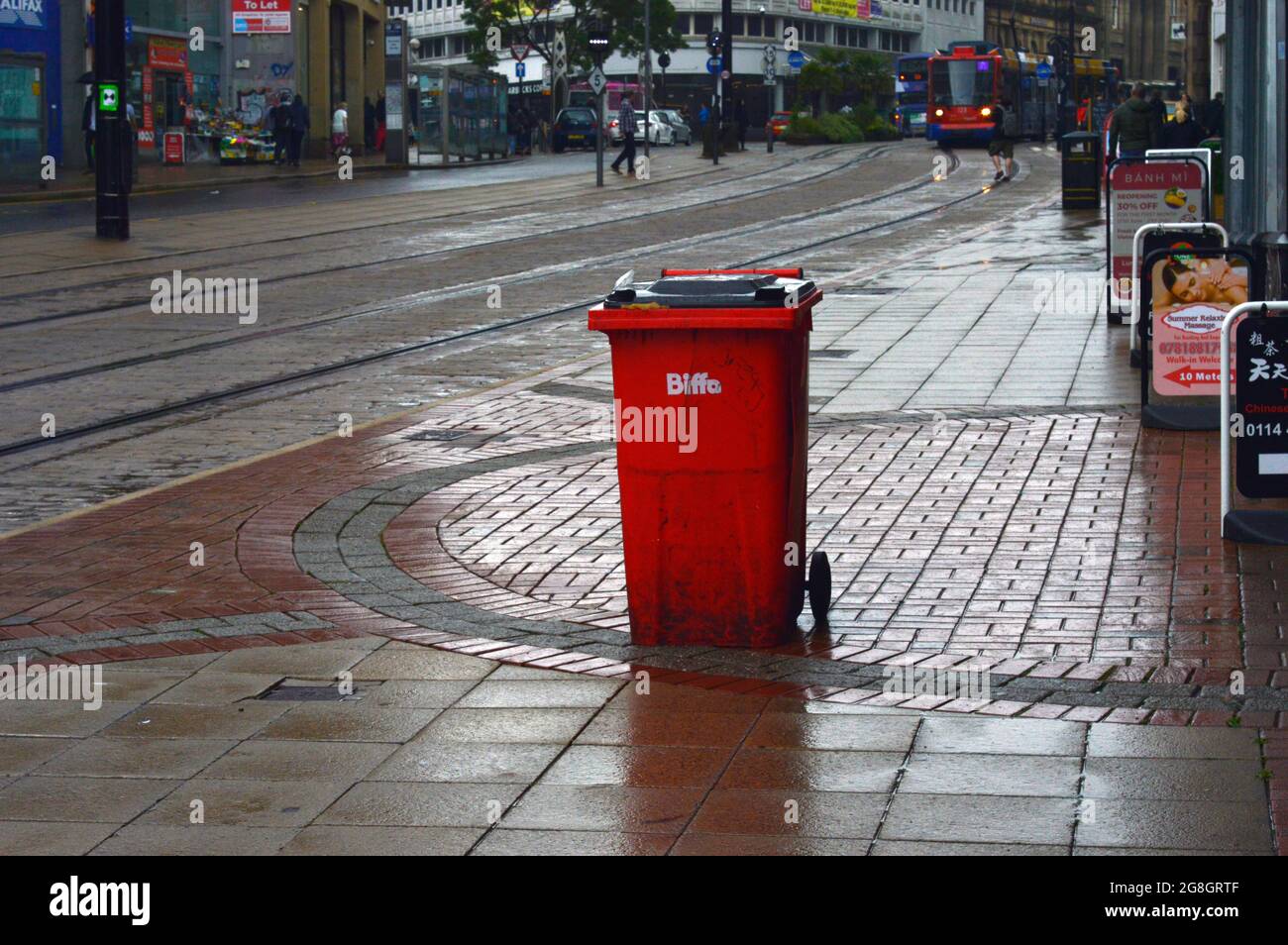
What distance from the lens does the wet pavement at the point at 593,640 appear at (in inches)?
196

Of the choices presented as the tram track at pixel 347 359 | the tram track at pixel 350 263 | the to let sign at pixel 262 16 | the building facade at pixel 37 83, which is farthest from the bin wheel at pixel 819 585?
the to let sign at pixel 262 16

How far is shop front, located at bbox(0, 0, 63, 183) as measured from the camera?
35.9 m

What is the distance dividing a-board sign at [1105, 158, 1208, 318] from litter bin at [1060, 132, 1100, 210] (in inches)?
538

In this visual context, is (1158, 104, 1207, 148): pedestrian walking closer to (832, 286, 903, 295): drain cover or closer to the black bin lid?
(832, 286, 903, 295): drain cover

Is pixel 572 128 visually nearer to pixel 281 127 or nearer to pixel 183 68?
pixel 183 68

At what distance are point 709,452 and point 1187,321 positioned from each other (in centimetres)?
511

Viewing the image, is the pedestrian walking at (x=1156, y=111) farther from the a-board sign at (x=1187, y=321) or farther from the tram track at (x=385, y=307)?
the a-board sign at (x=1187, y=321)

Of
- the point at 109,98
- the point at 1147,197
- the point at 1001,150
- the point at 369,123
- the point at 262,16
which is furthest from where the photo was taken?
the point at 369,123

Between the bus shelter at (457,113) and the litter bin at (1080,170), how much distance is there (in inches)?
774

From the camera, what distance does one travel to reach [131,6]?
141 feet

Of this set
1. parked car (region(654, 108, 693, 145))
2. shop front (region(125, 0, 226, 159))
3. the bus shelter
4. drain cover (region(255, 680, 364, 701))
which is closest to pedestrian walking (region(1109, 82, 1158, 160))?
drain cover (region(255, 680, 364, 701))

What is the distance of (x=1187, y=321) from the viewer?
10773mm

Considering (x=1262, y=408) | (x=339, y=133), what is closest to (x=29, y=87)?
(x=339, y=133)
